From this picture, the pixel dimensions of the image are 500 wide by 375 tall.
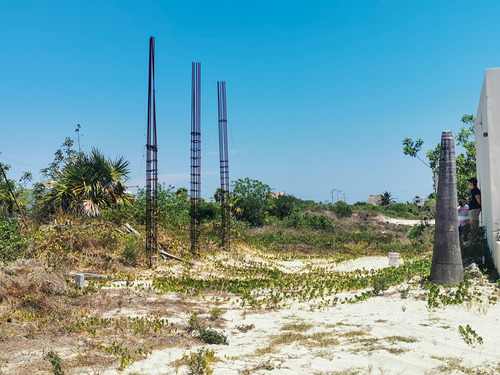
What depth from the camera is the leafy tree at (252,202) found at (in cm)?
2658

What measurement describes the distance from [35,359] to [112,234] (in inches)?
320

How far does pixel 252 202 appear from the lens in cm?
→ 2666

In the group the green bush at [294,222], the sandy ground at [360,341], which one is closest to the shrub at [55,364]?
the sandy ground at [360,341]

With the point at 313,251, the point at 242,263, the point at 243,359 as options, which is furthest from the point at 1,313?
the point at 313,251

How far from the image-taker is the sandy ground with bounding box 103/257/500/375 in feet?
16.5

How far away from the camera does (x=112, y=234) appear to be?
43.8 ft

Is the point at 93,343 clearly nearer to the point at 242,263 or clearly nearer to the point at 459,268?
the point at 459,268

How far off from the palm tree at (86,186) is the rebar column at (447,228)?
36.2 ft

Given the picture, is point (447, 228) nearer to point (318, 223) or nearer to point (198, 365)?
point (198, 365)

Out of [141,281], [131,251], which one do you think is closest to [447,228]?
[141,281]

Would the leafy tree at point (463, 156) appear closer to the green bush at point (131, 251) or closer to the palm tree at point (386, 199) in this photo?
the green bush at point (131, 251)

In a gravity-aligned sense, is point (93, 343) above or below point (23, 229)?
below

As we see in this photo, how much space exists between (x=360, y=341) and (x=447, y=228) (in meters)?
4.05

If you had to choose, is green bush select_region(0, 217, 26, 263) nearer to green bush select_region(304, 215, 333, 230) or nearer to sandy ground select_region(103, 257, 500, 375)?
sandy ground select_region(103, 257, 500, 375)
